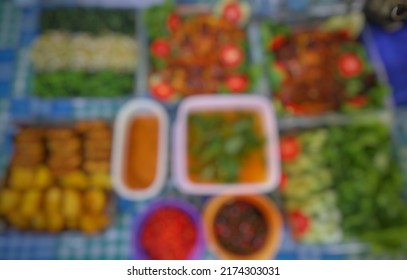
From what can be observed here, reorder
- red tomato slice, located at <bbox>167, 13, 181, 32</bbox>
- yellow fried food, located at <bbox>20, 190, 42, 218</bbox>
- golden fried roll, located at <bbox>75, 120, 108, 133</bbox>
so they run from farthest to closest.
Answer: red tomato slice, located at <bbox>167, 13, 181, 32</bbox> < golden fried roll, located at <bbox>75, 120, 108, 133</bbox> < yellow fried food, located at <bbox>20, 190, 42, 218</bbox>

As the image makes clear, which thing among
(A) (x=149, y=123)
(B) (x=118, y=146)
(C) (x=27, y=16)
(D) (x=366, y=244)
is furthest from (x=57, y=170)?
(D) (x=366, y=244)

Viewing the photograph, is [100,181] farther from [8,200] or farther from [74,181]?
[8,200]

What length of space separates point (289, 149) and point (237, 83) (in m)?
0.24

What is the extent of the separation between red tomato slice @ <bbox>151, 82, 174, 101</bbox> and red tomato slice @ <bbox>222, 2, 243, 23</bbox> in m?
0.30

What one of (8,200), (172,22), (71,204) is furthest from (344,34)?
(8,200)

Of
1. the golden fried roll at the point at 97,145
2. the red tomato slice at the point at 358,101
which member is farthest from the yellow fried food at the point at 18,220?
the red tomato slice at the point at 358,101

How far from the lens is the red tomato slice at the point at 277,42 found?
3.97ft

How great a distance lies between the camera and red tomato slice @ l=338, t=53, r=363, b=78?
3.87ft

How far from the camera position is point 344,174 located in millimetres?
1055

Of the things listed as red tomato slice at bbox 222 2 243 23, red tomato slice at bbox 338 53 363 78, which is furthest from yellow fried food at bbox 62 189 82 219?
red tomato slice at bbox 338 53 363 78

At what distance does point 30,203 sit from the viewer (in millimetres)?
985

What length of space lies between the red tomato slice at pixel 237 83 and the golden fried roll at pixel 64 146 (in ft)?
1.48

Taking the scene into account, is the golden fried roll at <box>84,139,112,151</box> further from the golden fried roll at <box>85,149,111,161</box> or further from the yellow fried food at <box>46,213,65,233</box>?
the yellow fried food at <box>46,213,65,233</box>

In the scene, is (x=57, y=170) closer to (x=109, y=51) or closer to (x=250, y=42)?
(x=109, y=51)
